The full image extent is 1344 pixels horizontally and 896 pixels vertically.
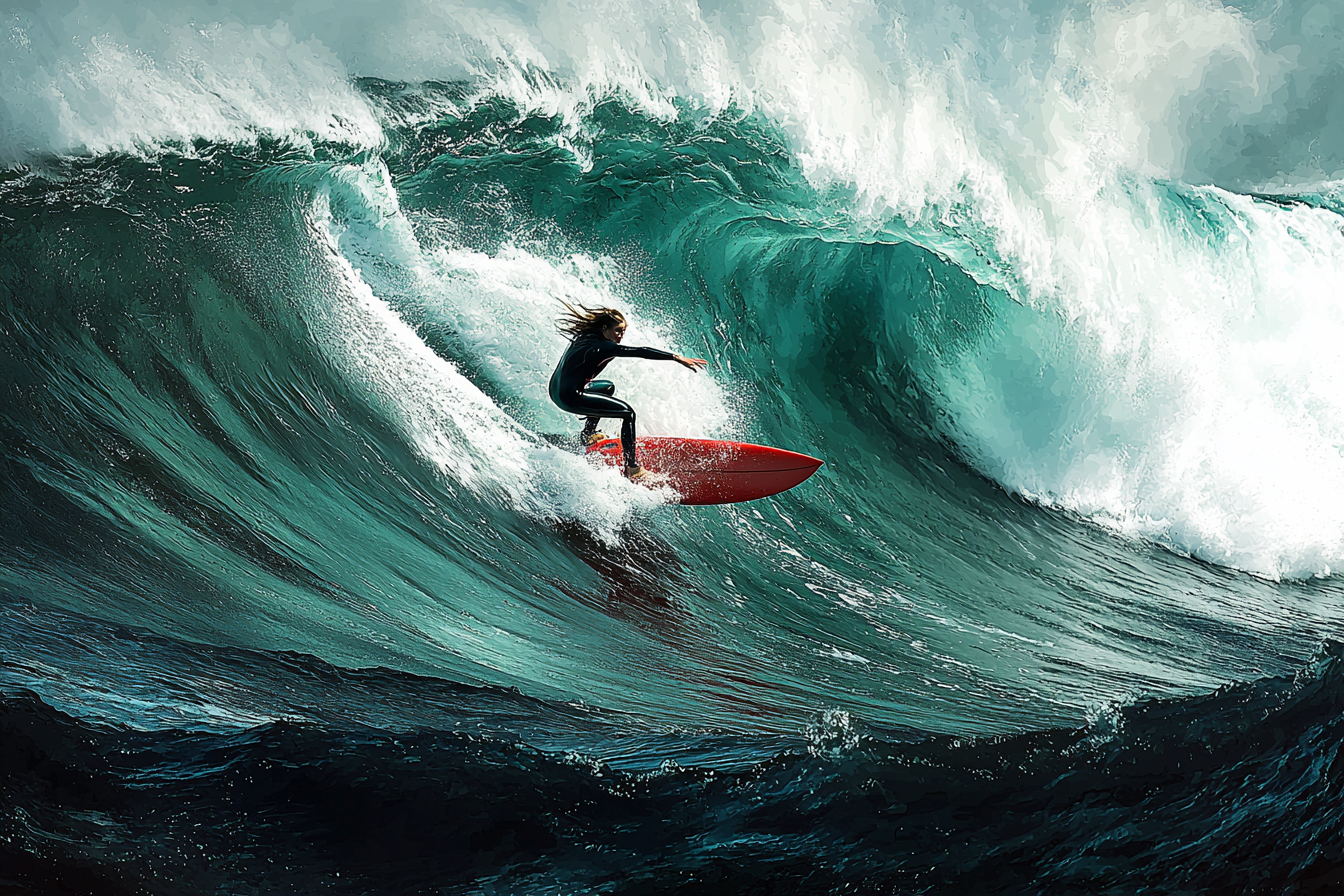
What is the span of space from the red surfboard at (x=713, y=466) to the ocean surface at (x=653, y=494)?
0.16 metres

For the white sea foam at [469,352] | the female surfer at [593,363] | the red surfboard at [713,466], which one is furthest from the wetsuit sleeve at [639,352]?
the white sea foam at [469,352]

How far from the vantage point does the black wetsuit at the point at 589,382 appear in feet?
17.2

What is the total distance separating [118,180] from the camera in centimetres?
673

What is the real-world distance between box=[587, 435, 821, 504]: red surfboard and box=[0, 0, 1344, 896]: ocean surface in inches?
6.3

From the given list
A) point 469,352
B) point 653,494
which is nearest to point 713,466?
point 653,494

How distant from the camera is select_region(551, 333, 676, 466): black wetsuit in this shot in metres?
5.25

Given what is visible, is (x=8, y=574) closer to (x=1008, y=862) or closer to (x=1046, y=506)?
(x=1008, y=862)

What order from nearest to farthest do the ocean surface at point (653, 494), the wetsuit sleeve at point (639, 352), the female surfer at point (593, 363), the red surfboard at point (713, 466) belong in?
the ocean surface at point (653, 494)
the wetsuit sleeve at point (639, 352)
the female surfer at point (593, 363)
the red surfboard at point (713, 466)

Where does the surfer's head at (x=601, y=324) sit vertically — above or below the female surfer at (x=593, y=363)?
above

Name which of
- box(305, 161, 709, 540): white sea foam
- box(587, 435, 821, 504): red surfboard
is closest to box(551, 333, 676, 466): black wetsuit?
box(587, 435, 821, 504): red surfboard

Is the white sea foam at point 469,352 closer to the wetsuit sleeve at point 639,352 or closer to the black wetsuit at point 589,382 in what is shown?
the black wetsuit at point 589,382

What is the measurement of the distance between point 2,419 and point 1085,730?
17.1 feet

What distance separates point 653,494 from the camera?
5.67 m

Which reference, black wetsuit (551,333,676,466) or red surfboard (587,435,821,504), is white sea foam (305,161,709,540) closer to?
red surfboard (587,435,821,504)
